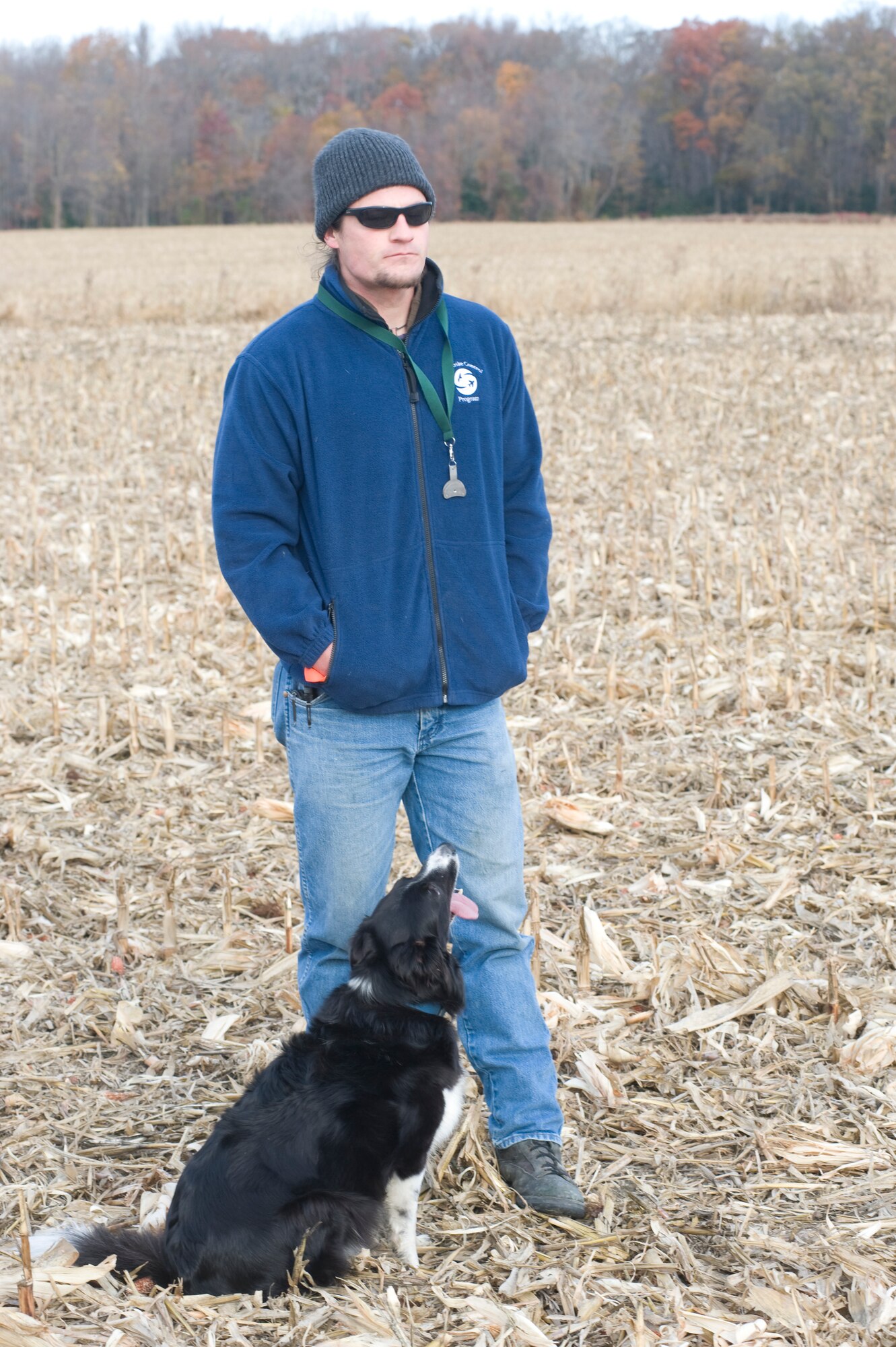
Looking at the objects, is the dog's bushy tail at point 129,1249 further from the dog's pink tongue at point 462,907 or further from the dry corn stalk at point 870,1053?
the dry corn stalk at point 870,1053

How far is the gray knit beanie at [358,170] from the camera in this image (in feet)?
9.73

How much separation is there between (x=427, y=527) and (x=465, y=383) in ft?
1.27

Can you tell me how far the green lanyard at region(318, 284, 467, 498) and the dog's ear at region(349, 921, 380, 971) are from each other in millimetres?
1148

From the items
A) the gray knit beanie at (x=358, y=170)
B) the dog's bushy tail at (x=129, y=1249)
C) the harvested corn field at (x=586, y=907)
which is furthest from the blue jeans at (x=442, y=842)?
the gray knit beanie at (x=358, y=170)

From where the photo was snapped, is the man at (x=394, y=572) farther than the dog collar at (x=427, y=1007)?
No

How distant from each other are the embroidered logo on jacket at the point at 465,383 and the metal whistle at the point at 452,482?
5.2 inches

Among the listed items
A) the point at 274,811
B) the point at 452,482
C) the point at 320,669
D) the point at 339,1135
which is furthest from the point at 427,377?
the point at 274,811

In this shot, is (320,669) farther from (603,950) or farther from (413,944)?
(603,950)

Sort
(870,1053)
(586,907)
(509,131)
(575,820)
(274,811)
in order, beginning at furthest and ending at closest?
(509,131)
(274,811)
(575,820)
(586,907)
(870,1053)

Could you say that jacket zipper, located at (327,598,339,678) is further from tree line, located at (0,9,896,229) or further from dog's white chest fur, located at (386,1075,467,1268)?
tree line, located at (0,9,896,229)

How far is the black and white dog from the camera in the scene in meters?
2.85

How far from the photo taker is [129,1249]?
9.69 ft

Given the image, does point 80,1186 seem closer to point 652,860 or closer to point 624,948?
point 624,948

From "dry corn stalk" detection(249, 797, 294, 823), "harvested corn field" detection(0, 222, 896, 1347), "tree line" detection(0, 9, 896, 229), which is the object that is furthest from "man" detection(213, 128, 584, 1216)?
"tree line" detection(0, 9, 896, 229)
